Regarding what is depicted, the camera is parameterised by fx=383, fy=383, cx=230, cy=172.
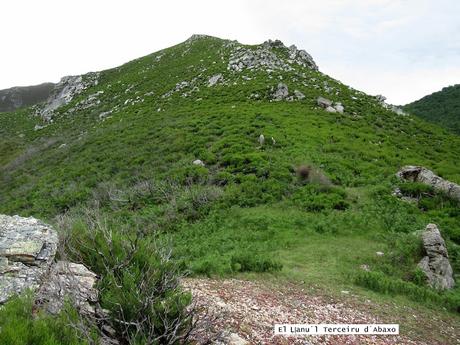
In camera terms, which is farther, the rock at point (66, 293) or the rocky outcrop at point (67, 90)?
the rocky outcrop at point (67, 90)

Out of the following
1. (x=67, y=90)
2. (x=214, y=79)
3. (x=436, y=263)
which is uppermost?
(x=67, y=90)

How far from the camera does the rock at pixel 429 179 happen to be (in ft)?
47.3

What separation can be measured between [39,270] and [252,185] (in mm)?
10896

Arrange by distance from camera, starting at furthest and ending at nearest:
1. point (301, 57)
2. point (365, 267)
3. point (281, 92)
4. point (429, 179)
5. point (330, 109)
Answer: point (301, 57), point (281, 92), point (330, 109), point (429, 179), point (365, 267)

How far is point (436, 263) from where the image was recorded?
32.7 feet

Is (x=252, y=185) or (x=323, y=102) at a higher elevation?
(x=323, y=102)

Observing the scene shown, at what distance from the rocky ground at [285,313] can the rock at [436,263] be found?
1.65 m

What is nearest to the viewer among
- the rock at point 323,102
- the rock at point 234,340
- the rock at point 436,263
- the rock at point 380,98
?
the rock at point 234,340

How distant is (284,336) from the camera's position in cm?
615

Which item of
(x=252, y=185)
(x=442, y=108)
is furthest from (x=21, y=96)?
(x=252, y=185)

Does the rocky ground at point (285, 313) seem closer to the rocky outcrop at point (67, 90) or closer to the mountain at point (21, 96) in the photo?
the rocky outcrop at point (67, 90)

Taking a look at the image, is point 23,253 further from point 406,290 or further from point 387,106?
point 387,106

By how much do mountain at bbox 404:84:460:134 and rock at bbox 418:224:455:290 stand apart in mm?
40603

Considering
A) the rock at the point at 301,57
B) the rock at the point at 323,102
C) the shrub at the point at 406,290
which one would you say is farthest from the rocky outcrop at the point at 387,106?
the shrub at the point at 406,290
